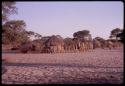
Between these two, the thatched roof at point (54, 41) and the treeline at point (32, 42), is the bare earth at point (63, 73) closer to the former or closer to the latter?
the treeline at point (32, 42)

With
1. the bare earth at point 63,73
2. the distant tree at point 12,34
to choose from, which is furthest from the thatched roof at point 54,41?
the distant tree at point 12,34

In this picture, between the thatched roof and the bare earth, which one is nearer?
A: the bare earth

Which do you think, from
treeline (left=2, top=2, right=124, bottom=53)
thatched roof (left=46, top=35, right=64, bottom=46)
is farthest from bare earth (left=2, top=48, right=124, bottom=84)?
thatched roof (left=46, top=35, right=64, bottom=46)

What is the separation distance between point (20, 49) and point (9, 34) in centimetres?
2150

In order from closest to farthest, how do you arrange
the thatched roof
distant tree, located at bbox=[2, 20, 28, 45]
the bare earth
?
the bare earth, distant tree, located at bbox=[2, 20, 28, 45], the thatched roof

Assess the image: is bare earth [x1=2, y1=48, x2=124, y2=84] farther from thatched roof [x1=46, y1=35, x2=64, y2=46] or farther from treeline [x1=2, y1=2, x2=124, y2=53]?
thatched roof [x1=46, y1=35, x2=64, y2=46]

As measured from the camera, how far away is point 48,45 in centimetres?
3144

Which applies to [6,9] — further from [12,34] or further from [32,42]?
[32,42]

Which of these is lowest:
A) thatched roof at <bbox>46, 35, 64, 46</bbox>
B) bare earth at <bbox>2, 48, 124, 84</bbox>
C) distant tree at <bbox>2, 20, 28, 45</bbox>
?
bare earth at <bbox>2, 48, 124, 84</bbox>

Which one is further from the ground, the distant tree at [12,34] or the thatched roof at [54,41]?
the distant tree at [12,34]

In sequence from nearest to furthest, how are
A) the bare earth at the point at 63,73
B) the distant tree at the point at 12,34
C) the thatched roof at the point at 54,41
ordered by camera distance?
1. the bare earth at the point at 63,73
2. the distant tree at the point at 12,34
3. the thatched roof at the point at 54,41

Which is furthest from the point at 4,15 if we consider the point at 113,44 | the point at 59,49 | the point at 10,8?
the point at 113,44

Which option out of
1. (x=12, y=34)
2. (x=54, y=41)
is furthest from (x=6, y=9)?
(x=54, y=41)

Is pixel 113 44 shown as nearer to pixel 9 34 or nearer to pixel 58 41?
pixel 58 41
